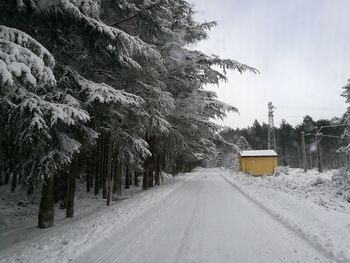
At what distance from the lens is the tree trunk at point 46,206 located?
9.07 meters

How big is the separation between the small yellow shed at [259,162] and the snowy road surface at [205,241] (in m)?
34.0

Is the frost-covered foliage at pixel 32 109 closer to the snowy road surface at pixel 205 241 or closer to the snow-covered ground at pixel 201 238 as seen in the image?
the snow-covered ground at pixel 201 238

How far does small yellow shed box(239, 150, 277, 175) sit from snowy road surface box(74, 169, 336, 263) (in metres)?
34.0

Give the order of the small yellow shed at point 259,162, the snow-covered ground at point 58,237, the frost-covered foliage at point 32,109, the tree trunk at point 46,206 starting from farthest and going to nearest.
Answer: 1. the small yellow shed at point 259,162
2. the tree trunk at point 46,206
3. the snow-covered ground at point 58,237
4. the frost-covered foliage at point 32,109

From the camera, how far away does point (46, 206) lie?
930 centimetres

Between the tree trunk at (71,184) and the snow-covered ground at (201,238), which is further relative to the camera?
the tree trunk at (71,184)

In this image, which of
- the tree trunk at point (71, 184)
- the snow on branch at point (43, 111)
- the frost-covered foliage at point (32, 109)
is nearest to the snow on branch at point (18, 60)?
the frost-covered foliage at point (32, 109)

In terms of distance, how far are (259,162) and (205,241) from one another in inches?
1496

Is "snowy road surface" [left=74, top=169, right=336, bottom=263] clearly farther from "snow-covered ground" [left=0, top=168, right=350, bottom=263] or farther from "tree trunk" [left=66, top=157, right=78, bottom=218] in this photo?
"tree trunk" [left=66, top=157, right=78, bottom=218]

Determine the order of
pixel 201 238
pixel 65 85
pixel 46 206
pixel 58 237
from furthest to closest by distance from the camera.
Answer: pixel 46 206 < pixel 65 85 < pixel 58 237 < pixel 201 238

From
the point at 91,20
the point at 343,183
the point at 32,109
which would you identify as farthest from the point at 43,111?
the point at 343,183

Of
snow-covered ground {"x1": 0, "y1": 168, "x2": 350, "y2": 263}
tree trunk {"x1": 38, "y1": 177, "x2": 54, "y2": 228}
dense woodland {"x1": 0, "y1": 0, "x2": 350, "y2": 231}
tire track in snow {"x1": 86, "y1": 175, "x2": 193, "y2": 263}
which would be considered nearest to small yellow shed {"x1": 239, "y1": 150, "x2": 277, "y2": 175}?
dense woodland {"x1": 0, "y1": 0, "x2": 350, "y2": 231}

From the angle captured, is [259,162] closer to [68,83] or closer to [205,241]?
[68,83]

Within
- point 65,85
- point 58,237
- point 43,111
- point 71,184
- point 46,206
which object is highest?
point 65,85
